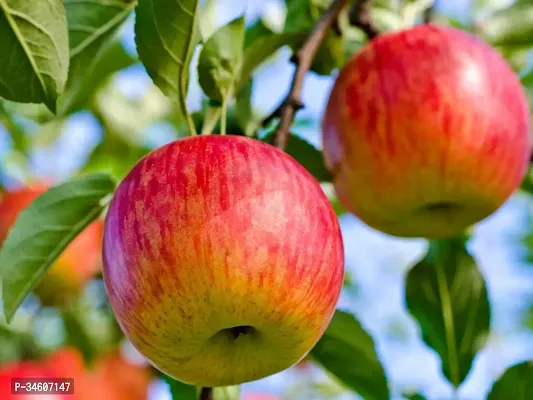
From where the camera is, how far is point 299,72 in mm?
1057

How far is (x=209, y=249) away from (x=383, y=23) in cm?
91

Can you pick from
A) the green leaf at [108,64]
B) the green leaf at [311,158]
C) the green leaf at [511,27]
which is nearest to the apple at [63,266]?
the green leaf at [108,64]

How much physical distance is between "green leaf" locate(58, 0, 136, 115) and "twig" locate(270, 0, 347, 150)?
10.7 inches

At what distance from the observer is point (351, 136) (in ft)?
3.60

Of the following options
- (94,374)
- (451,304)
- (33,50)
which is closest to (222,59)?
(33,50)

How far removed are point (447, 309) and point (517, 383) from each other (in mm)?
236

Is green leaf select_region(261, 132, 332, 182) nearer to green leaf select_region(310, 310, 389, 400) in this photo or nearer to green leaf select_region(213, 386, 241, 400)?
green leaf select_region(310, 310, 389, 400)

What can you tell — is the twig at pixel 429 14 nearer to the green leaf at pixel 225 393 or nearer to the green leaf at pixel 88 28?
the green leaf at pixel 88 28

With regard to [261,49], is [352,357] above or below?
below

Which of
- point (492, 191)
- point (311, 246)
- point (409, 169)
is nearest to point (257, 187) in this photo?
point (311, 246)

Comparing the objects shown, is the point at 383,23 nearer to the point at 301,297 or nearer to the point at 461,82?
the point at 461,82

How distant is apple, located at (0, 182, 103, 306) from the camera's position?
2.02 m

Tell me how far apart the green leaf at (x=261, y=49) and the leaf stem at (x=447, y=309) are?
0.51 m

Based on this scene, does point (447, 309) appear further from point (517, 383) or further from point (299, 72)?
point (299, 72)
